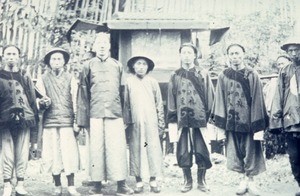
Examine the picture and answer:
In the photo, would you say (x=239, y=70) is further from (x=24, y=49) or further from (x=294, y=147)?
(x=24, y=49)

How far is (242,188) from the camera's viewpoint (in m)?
3.44

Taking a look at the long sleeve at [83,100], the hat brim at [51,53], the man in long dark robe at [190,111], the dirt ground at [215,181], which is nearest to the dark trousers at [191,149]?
the man in long dark robe at [190,111]

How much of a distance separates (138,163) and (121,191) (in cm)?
30

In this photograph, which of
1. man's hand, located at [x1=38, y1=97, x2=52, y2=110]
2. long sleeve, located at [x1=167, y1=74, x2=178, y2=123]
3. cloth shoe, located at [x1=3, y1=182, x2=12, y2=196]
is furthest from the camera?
long sleeve, located at [x1=167, y1=74, x2=178, y2=123]

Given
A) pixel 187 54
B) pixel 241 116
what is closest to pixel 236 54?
pixel 187 54

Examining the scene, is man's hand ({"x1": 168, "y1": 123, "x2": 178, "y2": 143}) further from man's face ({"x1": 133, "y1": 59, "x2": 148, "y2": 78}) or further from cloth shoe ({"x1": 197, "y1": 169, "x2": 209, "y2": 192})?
man's face ({"x1": 133, "y1": 59, "x2": 148, "y2": 78})

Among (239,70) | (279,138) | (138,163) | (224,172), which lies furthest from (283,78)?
(138,163)

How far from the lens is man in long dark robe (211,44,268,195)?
3.47 m

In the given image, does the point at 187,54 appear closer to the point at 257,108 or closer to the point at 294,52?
the point at 257,108

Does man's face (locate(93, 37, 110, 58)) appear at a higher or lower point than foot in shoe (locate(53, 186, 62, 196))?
higher

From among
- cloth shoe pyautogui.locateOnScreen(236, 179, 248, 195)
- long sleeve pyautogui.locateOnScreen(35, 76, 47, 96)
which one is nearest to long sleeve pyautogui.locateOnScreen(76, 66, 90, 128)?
long sleeve pyautogui.locateOnScreen(35, 76, 47, 96)

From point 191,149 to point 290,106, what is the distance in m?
0.93

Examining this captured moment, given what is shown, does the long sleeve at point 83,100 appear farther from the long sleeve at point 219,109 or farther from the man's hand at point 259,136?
the man's hand at point 259,136

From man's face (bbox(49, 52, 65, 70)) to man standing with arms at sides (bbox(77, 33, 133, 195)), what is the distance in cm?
23
